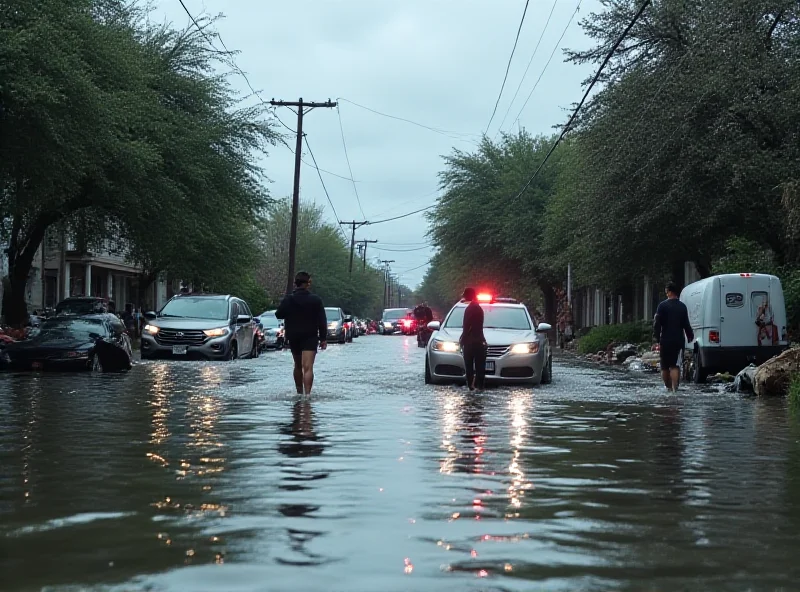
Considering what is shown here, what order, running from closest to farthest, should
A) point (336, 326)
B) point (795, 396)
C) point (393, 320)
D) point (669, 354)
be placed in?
point (795, 396), point (669, 354), point (336, 326), point (393, 320)

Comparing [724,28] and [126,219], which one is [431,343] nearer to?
[724,28]

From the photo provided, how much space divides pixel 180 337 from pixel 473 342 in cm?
1185

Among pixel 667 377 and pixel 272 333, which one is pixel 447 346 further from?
pixel 272 333

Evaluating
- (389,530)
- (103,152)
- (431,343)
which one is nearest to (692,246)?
(431,343)

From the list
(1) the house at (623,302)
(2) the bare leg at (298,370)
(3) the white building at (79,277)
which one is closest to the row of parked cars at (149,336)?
(2) the bare leg at (298,370)

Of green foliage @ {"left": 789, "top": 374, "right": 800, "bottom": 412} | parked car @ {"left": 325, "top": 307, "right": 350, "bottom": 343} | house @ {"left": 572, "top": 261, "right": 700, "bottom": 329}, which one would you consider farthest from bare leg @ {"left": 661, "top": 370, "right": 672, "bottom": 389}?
parked car @ {"left": 325, "top": 307, "right": 350, "bottom": 343}

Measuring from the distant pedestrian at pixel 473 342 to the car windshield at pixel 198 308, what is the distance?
12.4 meters

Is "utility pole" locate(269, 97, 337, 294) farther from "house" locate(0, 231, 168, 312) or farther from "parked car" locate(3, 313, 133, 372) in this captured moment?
"parked car" locate(3, 313, 133, 372)

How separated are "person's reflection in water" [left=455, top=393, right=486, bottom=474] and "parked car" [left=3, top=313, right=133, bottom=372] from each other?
8980 mm

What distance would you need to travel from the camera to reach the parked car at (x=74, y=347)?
23.3 m

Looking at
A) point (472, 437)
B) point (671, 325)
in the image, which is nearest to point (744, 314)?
point (671, 325)

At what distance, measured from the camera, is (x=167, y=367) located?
86.4ft

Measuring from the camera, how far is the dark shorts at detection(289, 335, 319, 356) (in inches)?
679

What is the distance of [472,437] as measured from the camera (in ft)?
39.3
